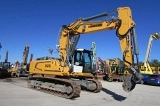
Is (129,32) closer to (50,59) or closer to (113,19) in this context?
(113,19)

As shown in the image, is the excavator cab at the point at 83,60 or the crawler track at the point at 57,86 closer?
the crawler track at the point at 57,86

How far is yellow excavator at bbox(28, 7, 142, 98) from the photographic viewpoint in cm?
1406

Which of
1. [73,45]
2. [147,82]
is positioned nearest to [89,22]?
[73,45]

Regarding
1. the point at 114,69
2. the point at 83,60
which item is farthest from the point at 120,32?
the point at 114,69

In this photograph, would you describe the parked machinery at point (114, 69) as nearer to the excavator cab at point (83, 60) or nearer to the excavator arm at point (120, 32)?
the excavator cab at point (83, 60)

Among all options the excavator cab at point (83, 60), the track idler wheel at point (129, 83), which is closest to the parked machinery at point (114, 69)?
the excavator cab at point (83, 60)

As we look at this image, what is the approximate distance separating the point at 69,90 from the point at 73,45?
3.88m

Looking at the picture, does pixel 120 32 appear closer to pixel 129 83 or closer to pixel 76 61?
pixel 129 83

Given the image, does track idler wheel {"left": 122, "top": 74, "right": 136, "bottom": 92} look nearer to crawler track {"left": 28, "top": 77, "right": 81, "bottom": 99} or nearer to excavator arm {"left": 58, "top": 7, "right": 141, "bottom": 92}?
excavator arm {"left": 58, "top": 7, "right": 141, "bottom": 92}

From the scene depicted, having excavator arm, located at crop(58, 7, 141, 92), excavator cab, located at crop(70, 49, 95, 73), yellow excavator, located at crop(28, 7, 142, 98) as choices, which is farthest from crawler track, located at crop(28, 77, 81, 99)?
excavator cab, located at crop(70, 49, 95, 73)

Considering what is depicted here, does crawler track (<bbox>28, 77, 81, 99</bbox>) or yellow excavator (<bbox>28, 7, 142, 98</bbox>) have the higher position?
yellow excavator (<bbox>28, 7, 142, 98</bbox>)

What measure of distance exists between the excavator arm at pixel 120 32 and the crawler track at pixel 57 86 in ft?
4.57

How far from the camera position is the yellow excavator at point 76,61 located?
14059 millimetres

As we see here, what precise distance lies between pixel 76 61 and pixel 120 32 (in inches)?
194
